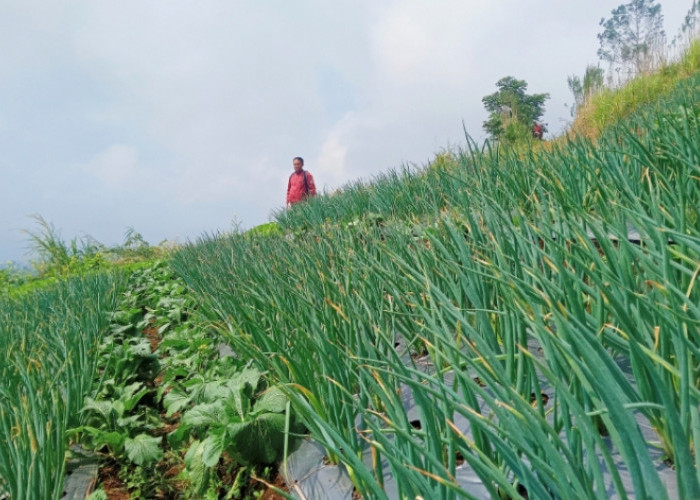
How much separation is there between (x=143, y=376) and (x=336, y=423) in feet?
5.78

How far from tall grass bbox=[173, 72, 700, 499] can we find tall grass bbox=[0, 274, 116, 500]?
55 cm

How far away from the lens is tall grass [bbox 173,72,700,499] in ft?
1.85

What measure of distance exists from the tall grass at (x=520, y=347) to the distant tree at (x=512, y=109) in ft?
24.4

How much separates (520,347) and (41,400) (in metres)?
1.44

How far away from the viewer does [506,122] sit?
1032 centimetres

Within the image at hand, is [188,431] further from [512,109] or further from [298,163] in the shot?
[512,109]

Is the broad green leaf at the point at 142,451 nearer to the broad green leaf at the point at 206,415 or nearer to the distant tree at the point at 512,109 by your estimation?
the broad green leaf at the point at 206,415

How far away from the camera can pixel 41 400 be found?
1.50m

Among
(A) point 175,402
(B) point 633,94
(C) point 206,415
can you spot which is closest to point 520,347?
(C) point 206,415

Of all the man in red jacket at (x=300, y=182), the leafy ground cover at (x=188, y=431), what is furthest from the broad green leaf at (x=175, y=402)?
the man in red jacket at (x=300, y=182)

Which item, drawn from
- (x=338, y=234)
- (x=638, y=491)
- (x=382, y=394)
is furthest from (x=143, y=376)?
(x=638, y=491)

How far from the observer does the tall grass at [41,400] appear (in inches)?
45.0

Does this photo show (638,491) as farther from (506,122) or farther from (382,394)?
(506,122)

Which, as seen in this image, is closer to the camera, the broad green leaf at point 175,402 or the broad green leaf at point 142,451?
the broad green leaf at point 142,451
